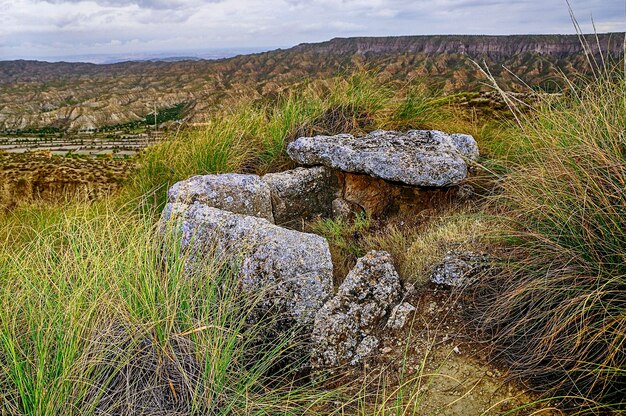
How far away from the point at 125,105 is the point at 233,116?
7947cm

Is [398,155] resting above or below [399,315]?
above

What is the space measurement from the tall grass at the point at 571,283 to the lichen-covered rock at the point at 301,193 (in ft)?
8.43

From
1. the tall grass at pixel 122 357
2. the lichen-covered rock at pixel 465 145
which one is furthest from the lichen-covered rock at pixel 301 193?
the tall grass at pixel 122 357

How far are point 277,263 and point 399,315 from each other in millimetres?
903

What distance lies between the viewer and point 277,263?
3.36 meters

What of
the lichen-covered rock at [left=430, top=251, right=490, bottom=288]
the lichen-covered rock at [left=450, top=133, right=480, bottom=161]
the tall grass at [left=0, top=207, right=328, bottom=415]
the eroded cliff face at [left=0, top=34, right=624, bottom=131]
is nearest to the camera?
the tall grass at [left=0, top=207, right=328, bottom=415]

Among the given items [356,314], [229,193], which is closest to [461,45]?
[229,193]

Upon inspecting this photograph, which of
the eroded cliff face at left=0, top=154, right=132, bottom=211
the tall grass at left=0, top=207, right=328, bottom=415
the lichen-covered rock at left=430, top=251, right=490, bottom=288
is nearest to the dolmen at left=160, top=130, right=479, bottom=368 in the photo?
the lichen-covered rock at left=430, top=251, right=490, bottom=288

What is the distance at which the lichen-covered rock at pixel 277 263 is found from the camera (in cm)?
325

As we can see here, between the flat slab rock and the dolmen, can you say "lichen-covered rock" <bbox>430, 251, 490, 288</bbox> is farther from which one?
the flat slab rock

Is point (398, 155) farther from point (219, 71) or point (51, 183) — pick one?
point (219, 71)

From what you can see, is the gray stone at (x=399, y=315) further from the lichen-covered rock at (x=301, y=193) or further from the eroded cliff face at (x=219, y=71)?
the eroded cliff face at (x=219, y=71)

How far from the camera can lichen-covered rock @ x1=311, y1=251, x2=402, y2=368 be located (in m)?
2.94

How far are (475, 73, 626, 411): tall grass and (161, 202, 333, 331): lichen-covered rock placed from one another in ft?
3.48
